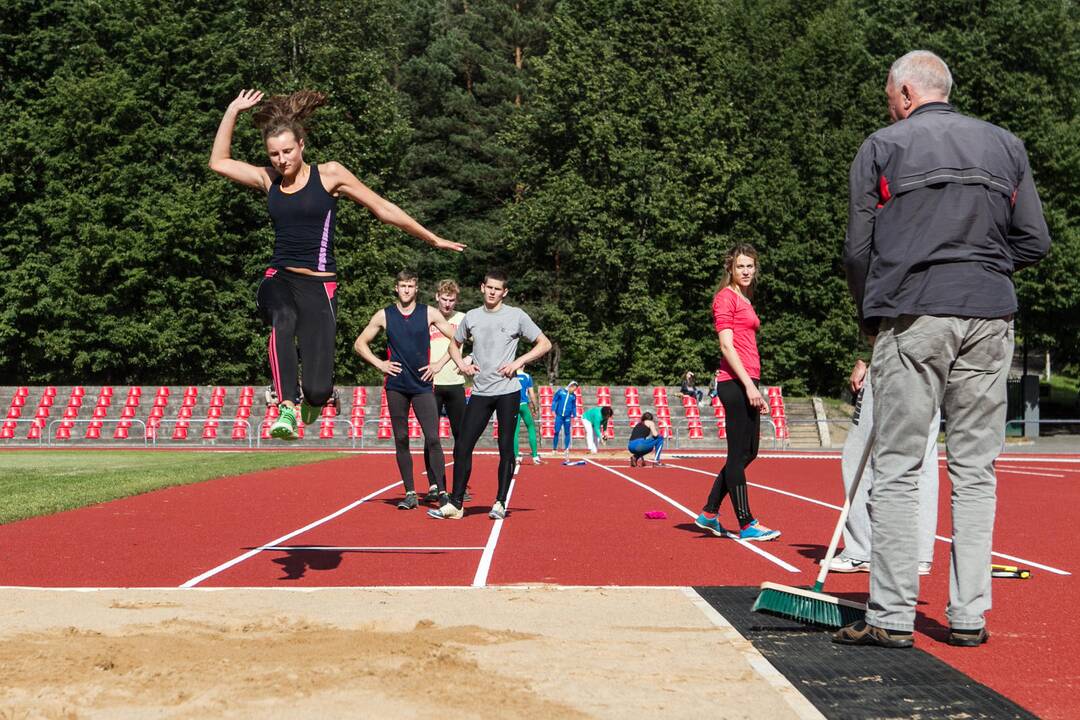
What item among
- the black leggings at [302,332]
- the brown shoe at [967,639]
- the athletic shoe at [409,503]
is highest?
the black leggings at [302,332]

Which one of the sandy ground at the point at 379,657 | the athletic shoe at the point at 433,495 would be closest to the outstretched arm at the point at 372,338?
the athletic shoe at the point at 433,495

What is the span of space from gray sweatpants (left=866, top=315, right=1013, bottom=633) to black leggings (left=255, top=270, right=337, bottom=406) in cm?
319

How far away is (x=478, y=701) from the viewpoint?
12.8ft

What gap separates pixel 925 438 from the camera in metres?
4.86

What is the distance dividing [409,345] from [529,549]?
120 inches

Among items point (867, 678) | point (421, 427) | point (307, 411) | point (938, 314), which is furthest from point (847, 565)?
point (421, 427)

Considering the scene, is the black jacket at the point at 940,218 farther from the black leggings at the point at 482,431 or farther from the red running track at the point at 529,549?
the black leggings at the point at 482,431

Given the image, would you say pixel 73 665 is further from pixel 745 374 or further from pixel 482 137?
pixel 482 137

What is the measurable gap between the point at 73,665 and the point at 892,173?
12.8 ft

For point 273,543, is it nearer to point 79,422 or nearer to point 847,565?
point 847,565

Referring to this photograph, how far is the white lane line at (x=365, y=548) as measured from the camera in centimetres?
854

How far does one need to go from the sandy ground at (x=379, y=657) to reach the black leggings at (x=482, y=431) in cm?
414

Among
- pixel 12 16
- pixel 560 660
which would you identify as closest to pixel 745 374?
pixel 560 660

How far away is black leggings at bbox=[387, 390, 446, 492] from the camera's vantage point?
439 inches
